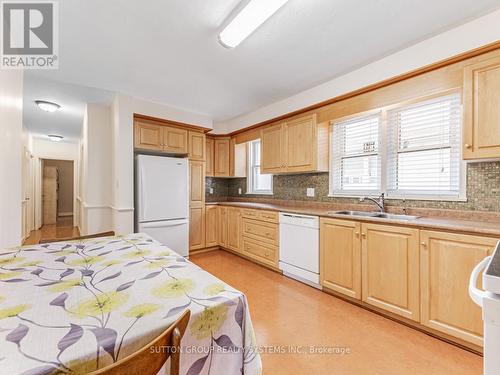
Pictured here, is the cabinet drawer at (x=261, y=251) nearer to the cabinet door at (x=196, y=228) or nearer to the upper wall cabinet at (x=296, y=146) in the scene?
the cabinet door at (x=196, y=228)

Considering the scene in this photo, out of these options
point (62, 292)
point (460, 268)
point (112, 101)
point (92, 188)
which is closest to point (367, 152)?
point (460, 268)

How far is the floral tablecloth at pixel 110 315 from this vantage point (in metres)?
0.58

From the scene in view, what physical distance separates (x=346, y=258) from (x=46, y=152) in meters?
8.02

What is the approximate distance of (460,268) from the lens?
1703 millimetres

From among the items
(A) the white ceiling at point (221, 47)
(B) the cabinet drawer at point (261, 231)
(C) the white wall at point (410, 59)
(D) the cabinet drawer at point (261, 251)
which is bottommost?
(D) the cabinet drawer at point (261, 251)

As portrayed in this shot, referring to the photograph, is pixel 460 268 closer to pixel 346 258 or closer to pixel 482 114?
pixel 346 258

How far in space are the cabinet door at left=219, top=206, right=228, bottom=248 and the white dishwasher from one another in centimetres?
144

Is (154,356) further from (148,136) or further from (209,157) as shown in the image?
(209,157)

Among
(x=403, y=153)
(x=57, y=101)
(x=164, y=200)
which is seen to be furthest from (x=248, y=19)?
(x=57, y=101)

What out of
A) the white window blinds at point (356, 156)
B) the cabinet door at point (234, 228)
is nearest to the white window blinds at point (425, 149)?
the white window blinds at point (356, 156)

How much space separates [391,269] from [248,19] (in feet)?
7.86

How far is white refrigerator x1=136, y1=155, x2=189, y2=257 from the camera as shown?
11.2ft

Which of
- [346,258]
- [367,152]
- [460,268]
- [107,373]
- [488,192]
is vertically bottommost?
[346,258]

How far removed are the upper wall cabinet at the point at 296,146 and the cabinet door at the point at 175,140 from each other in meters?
1.37
